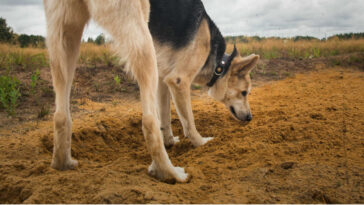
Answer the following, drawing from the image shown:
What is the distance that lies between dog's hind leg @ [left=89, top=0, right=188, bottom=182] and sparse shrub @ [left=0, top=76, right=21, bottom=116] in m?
3.01

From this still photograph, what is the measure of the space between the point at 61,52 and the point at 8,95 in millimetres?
3012

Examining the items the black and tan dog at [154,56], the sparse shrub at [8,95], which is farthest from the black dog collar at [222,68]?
the sparse shrub at [8,95]

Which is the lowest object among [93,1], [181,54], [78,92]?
[78,92]

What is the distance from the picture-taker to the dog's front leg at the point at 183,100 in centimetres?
335

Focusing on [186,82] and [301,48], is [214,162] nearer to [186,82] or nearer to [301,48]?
[186,82]

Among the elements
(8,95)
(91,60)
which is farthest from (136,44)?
(91,60)

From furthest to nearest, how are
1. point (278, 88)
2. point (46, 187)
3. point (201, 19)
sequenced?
point (278, 88) < point (201, 19) < point (46, 187)

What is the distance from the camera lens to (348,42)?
13.7 meters

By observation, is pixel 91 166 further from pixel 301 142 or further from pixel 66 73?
pixel 301 142

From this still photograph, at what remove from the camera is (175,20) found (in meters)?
3.46

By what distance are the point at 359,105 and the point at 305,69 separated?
586cm

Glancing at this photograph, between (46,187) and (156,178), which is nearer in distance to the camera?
(46,187)

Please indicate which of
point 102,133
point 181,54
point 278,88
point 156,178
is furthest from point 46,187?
point 278,88

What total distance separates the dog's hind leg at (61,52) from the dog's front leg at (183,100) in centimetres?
138
